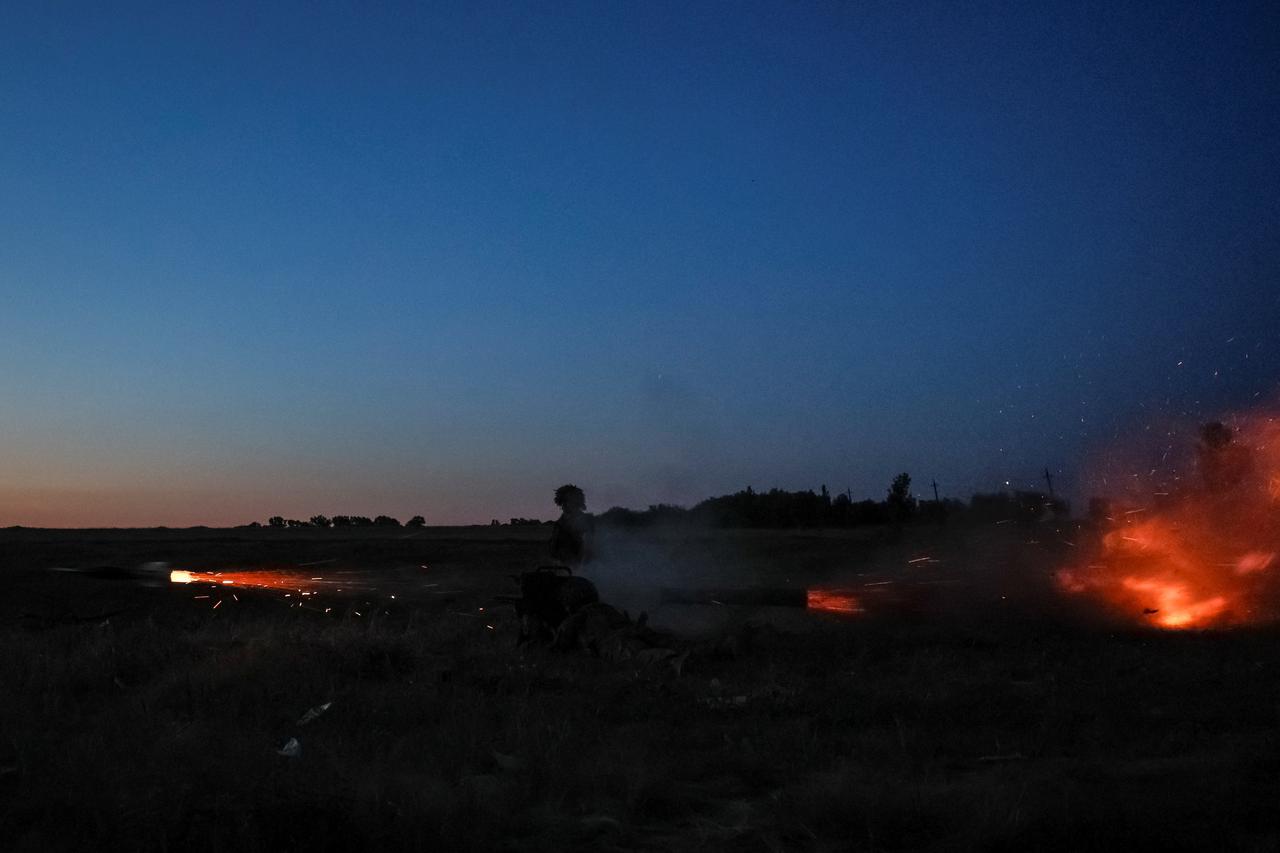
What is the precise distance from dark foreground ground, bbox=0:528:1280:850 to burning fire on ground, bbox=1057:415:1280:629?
7.36 ft

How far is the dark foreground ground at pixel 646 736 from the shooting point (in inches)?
246

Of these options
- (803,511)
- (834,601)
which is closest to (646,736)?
(834,601)

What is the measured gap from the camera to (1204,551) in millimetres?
22484

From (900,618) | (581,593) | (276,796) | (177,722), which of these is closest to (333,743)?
(177,722)

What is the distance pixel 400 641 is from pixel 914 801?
8.67 meters

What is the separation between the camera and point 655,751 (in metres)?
8.59

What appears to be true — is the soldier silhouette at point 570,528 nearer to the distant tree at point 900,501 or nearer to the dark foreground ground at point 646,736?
the dark foreground ground at point 646,736

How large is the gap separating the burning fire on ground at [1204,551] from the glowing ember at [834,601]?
430 centimetres

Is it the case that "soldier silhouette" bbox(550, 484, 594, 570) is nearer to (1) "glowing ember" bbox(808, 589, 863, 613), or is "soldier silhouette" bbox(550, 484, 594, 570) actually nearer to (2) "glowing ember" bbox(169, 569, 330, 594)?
(1) "glowing ember" bbox(808, 589, 863, 613)

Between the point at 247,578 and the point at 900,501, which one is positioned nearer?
the point at 247,578

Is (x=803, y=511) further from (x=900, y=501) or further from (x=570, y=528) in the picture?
(x=570, y=528)

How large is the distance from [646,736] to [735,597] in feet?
42.5

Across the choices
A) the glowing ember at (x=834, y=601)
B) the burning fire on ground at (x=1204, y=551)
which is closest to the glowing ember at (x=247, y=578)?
the glowing ember at (x=834, y=601)

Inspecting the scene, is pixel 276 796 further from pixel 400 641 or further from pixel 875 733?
pixel 400 641
